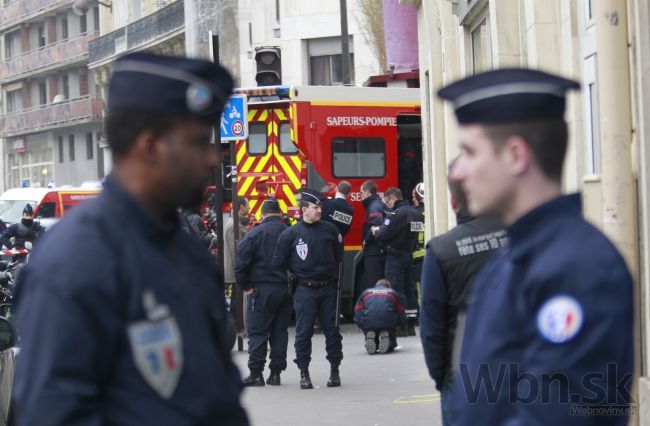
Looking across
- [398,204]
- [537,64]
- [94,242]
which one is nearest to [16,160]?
[398,204]

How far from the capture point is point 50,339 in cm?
272

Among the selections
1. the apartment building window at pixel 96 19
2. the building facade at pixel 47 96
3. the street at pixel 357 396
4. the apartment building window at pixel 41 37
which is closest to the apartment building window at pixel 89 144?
the building facade at pixel 47 96

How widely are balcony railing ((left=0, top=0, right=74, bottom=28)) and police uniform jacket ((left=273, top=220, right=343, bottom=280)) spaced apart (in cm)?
5035

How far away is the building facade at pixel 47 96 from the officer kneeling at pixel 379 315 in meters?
44.2

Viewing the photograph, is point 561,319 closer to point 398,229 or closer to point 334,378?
point 334,378

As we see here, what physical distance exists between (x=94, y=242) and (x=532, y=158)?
0.97 metres

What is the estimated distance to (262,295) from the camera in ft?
41.7

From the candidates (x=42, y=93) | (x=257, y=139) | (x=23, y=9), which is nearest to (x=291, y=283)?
(x=257, y=139)

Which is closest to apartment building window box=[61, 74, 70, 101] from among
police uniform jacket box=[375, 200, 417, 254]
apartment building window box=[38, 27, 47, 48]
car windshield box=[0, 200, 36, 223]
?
apartment building window box=[38, 27, 47, 48]

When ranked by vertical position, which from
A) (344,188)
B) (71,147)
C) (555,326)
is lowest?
(555,326)

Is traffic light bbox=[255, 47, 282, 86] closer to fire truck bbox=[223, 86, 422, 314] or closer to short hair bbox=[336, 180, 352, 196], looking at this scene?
short hair bbox=[336, 180, 352, 196]

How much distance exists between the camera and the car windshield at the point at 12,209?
30594mm

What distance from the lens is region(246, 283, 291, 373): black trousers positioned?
41.8ft

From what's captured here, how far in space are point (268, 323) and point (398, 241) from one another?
398cm
